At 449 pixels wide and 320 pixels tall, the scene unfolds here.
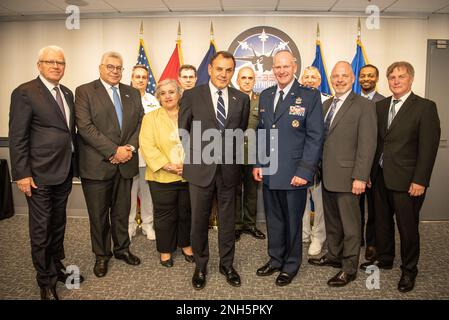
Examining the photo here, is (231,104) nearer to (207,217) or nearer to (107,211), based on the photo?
(207,217)

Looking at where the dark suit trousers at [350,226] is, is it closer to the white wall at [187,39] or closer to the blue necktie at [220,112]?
the blue necktie at [220,112]

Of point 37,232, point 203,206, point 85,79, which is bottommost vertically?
point 37,232

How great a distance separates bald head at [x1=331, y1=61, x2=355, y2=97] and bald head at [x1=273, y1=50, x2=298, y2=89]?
38 centimetres

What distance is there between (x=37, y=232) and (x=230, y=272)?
1.47 meters

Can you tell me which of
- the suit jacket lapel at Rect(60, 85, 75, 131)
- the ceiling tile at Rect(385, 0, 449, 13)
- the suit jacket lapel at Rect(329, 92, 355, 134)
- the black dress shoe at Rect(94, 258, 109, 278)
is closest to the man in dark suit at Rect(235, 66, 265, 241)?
the suit jacket lapel at Rect(329, 92, 355, 134)

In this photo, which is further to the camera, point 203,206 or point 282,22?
point 282,22

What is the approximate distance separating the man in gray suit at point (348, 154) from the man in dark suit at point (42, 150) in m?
2.02

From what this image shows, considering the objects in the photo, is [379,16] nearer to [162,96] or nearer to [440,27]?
[440,27]

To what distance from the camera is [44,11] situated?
425 cm

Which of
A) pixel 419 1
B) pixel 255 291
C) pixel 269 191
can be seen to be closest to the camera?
pixel 255 291

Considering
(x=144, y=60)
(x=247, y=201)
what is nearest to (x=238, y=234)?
(x=247, y=201)

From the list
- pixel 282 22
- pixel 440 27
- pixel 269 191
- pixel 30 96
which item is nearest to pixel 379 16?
pixel 440 27

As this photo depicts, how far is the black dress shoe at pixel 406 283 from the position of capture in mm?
2430

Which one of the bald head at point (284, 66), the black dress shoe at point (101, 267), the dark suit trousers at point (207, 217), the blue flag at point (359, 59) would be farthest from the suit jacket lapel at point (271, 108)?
the blue flag at point (359, 59)
